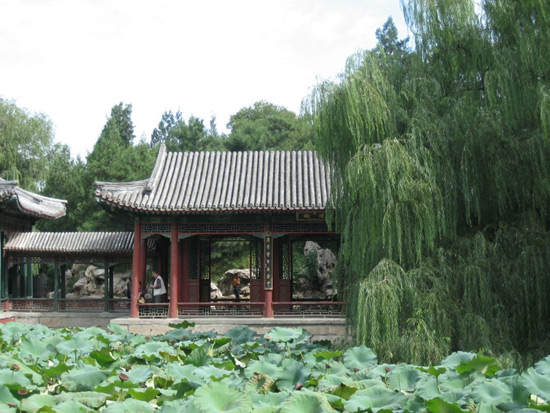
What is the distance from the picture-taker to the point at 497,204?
7.78 m

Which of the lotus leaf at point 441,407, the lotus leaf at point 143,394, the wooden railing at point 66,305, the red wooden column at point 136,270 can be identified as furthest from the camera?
the wooden railing at point 66,305

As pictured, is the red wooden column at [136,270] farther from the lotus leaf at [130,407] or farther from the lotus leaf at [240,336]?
the lotus leaf at [130,407]

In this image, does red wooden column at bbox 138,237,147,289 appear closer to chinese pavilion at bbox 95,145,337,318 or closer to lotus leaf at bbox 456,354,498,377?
chinese pavilion at bbox 95,145,337,318

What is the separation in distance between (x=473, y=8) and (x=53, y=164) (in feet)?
60.1

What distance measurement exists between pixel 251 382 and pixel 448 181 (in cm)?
385

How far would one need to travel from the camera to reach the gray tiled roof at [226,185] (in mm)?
12180

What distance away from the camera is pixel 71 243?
14234mm

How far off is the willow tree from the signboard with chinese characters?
4.24 meters

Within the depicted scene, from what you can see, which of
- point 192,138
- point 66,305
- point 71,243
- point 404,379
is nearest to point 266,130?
point 192,138

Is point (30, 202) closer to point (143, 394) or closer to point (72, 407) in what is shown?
point (143, 394)

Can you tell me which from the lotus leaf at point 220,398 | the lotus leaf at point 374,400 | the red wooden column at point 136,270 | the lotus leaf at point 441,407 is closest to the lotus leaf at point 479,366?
the lotus leaf at point 374,400

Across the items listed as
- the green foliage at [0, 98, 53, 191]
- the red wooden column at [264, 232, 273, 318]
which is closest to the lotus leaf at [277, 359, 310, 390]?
the red wooden column at [264, 232, 273, 318]

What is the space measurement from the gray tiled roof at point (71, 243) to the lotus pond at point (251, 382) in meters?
6.96

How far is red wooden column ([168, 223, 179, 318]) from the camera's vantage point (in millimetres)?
12547
